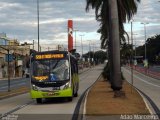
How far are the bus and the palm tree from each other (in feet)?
8.59

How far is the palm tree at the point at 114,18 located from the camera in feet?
99.6

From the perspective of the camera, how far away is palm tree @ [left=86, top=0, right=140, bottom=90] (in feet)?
99.6

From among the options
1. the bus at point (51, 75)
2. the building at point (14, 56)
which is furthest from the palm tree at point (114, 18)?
the building at point (14, 56)

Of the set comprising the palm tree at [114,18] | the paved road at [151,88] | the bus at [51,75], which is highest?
the palm tree at [114,18]

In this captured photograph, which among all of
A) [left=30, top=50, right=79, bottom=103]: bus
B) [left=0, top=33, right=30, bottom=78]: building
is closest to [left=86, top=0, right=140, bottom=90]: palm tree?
[left=30, top=50, right=79, bottom=103]: bus

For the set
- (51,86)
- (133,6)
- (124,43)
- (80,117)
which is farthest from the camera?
(124,43)

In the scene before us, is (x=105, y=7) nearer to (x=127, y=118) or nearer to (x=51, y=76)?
(x=51, y=76)

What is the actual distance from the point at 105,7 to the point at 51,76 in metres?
17.6

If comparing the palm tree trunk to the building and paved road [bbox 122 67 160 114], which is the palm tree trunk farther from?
the building

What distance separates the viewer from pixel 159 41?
650ft

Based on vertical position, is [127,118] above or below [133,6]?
below

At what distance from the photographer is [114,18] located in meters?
30.5

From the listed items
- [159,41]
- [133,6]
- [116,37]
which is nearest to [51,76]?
[116,37]

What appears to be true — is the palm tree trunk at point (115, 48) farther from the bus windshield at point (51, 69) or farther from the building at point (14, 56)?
the building at point (14, 56)
